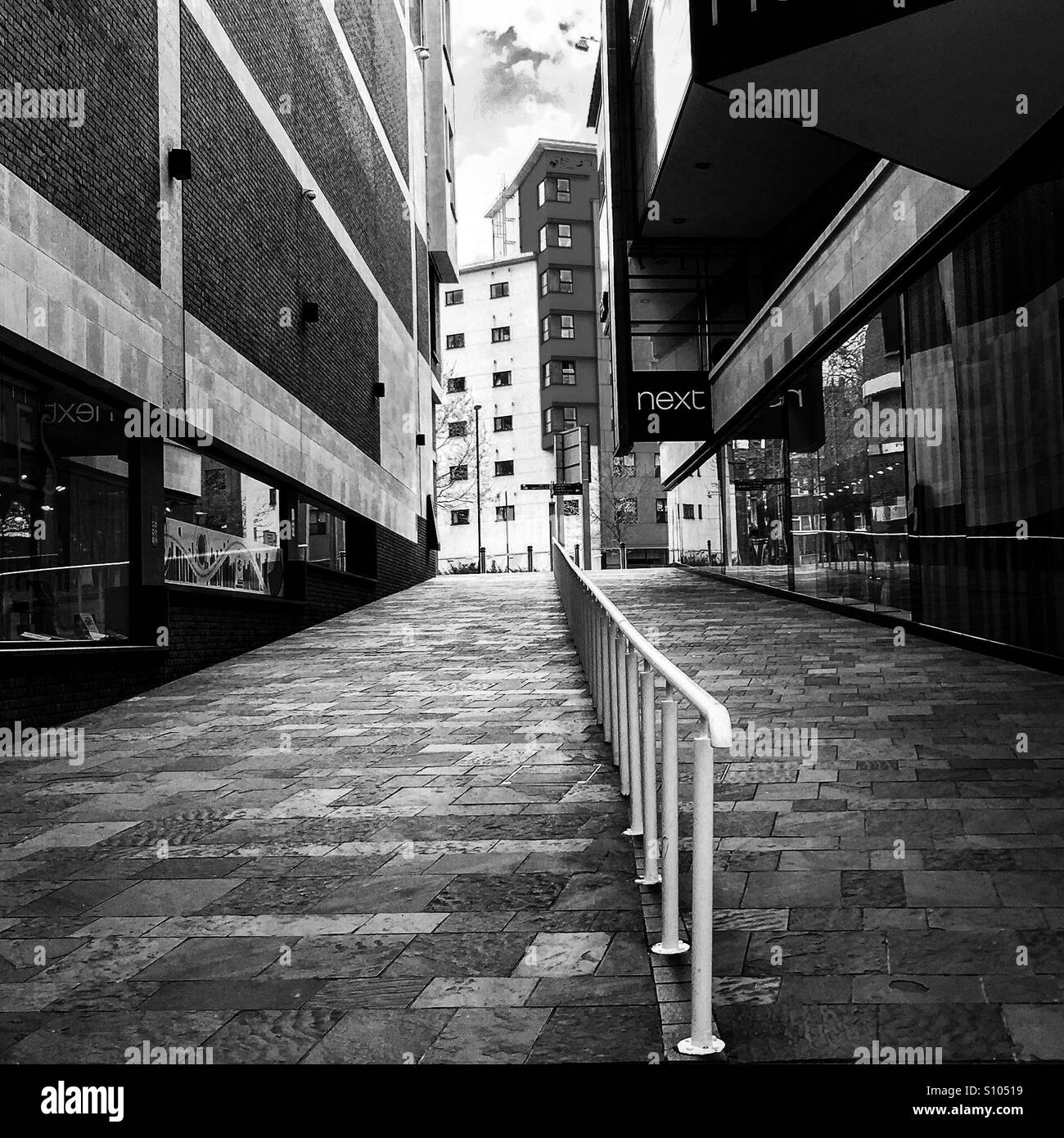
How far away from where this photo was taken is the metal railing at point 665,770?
355 cm

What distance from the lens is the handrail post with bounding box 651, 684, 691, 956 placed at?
4277mm

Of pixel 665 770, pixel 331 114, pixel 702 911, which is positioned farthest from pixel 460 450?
pixel 702 911

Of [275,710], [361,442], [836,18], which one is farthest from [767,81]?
[361,442]

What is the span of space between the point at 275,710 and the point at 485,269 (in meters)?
65.6

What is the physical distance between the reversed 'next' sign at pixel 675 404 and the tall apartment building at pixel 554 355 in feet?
129

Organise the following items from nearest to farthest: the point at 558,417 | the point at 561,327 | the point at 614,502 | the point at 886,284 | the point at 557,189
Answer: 1. the point at 886,284
2. the point at 614,502
3. the point at 558,417
4. the point at 561,327
5. the point at 557,189

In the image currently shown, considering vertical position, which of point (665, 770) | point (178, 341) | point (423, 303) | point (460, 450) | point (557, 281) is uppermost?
point (557, 281)

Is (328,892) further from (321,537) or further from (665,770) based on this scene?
(321,537)

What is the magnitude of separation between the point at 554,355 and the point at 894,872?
219 feet

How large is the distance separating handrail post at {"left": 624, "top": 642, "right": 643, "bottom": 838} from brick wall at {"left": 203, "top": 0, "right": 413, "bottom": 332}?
1131 cm

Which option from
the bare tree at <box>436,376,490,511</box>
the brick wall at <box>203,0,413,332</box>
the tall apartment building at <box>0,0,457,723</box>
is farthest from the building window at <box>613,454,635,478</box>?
the tall apartment building at <box>0,0,457,723</box>

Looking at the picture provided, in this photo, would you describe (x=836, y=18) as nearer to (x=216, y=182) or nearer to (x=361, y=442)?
(x=216, y=182)

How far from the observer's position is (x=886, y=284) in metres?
14.6

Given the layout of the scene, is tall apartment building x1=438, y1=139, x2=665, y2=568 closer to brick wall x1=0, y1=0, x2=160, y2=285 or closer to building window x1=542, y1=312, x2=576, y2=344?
building window x1=542, y1=312, x2=576, y2=344
